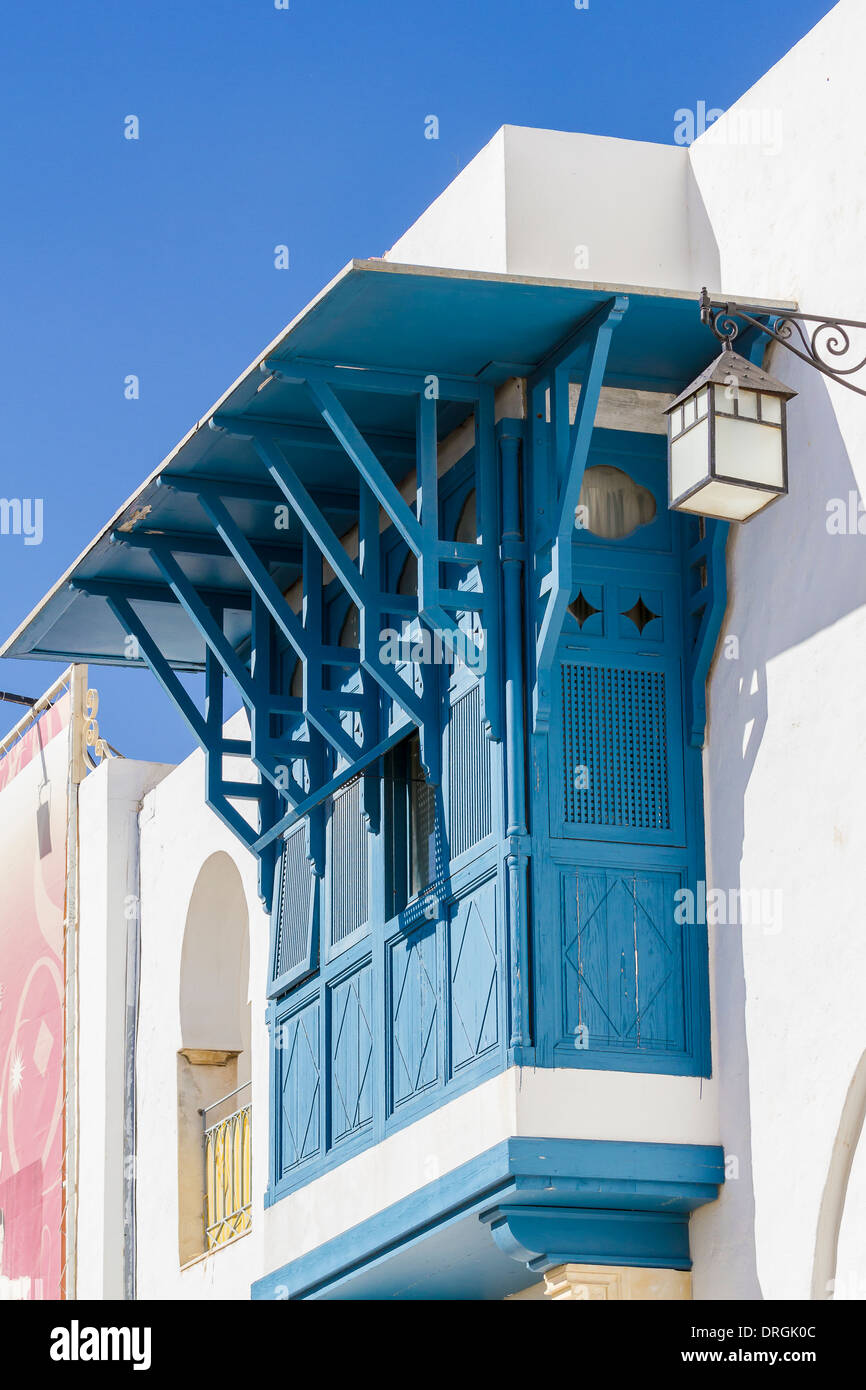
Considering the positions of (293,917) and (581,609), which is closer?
(581,609)

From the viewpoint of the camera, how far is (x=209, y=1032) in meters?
15.1

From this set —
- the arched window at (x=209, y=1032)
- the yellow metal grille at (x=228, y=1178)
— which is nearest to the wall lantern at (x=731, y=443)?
the yellow metal grille at (x=228, y=1178)

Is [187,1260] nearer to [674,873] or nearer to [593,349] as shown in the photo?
[674,873]

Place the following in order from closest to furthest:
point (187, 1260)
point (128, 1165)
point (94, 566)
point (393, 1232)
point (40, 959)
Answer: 1. point (393, 1232)
2. point (94, 566)
3. point (187, 1260)
4. point (128, 1165)
5. point (40, 959)

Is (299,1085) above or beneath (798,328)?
beneath

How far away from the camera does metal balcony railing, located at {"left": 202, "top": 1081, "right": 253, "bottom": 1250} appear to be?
45.8 ft

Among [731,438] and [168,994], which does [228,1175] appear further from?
[731,438]

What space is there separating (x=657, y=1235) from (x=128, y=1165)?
6.43 m

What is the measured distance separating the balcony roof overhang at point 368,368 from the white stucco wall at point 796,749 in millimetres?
450

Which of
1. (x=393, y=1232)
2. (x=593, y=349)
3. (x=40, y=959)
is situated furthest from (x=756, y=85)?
(x=40, y=959)

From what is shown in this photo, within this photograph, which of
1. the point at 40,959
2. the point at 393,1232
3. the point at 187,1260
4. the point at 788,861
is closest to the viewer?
the point at 788,861

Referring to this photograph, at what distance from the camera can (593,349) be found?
9.88 m

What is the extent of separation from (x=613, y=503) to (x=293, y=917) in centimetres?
296

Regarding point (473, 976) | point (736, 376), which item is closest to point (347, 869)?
point (473, 976)
